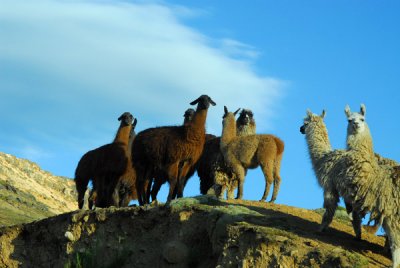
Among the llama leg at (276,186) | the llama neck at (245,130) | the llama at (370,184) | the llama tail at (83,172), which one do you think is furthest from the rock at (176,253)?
the llama neck at (245,130)

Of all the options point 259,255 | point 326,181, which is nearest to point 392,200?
point 326,181

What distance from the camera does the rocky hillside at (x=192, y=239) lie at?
14.9 meters

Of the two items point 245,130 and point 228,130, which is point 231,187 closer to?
point 228,130

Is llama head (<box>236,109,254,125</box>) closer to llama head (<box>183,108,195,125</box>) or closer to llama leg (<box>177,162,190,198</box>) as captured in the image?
llama head (<box>183,108,195,125</box>)

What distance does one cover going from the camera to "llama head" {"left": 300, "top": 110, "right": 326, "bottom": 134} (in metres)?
17.4

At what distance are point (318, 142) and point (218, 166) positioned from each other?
5535mm

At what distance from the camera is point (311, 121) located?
687 inches

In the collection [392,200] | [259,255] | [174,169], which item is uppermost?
[174,169]

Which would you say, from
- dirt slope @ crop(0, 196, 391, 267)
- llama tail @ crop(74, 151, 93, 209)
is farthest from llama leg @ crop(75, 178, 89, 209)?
dirt slope @ crop(0, 196, 391, 267)

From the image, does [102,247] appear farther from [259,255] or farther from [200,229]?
[259,255]

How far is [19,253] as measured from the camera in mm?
19547

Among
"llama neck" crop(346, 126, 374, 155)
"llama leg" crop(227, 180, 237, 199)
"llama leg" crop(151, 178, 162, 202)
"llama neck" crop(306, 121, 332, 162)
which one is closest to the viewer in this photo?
"llama neck" crop(346, 126, 374, 155)

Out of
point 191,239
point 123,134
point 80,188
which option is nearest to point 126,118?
point 123,134

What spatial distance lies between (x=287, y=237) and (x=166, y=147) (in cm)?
653
